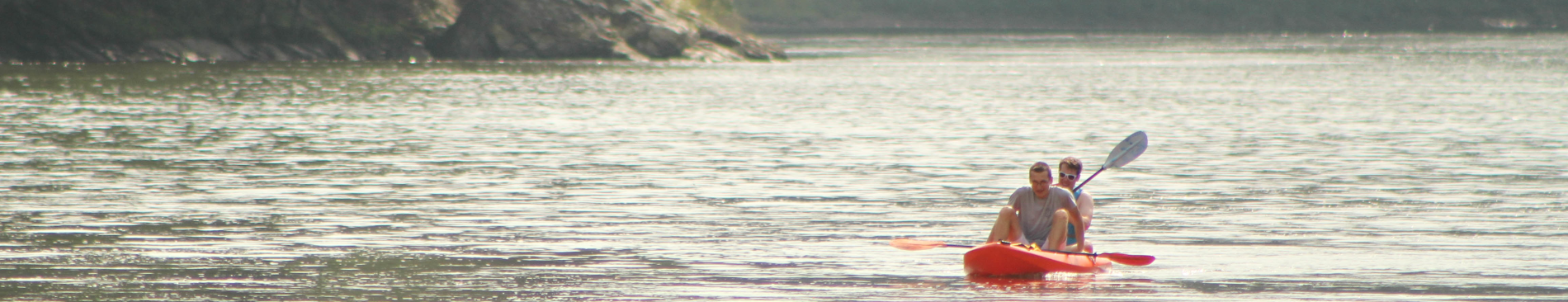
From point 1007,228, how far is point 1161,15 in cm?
15593

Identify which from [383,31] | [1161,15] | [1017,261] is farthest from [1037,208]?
[1161,15]

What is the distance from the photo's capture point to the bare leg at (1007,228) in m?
13.5

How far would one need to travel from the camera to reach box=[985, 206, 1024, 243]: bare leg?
1345 centimetres

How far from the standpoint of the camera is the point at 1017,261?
13.1 m

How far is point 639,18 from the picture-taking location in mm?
76062

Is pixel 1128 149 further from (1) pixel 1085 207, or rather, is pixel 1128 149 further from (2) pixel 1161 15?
(2) pixel 1161 15

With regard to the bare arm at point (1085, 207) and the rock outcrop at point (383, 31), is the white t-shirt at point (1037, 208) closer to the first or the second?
the bare arm at point (1085, 207)

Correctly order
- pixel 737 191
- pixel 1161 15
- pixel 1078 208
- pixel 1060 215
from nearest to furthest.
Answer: pixel 1060 215 → pixel 1078 208 → pixel 737 191 → pixel 1161 15

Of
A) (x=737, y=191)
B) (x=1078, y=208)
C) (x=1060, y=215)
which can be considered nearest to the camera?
(x=1060, y=215)

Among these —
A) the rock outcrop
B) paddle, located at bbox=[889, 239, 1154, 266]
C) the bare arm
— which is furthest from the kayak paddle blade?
the rock outcrop

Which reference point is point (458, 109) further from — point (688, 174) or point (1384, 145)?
point (1384, 145)

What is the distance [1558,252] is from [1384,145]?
561 inches

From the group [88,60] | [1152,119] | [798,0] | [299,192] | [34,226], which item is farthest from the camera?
[798,0]

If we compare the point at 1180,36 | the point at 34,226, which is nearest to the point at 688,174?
the point at 34,226
